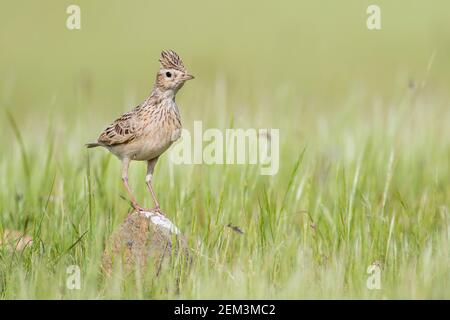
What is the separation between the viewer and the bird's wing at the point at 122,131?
24.2ft

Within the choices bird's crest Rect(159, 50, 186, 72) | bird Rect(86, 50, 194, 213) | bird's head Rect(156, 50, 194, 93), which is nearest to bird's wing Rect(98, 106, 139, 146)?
bird Rect(86, 50, 194, 213)

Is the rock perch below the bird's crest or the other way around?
below

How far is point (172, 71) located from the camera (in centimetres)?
716

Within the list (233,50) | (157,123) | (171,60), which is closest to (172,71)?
(171,60)

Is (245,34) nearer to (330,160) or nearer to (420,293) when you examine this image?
(330,160)

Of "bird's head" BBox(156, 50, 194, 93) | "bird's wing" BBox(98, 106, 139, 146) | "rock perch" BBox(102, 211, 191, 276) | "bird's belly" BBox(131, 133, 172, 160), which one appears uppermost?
"bird's head" BBox(156, 50, 194, 93)

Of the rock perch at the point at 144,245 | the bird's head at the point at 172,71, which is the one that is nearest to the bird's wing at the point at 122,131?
the bird's head at the point at 172,71

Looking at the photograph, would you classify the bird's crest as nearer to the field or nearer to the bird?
the bird

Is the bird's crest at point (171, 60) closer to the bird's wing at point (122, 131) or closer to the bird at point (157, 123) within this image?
the bird at point (157, 123)

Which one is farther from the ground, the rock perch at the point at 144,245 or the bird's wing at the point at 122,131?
the bird's wing at the point at 122,131

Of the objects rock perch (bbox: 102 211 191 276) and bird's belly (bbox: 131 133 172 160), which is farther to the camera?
bird's belly (bbox: 131 133 172 160)

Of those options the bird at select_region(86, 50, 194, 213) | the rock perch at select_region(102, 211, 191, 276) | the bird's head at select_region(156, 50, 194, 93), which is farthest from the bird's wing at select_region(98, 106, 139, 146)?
the rock perch at select_region(102, 211, 191, 276)

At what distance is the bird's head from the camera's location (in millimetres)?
7137

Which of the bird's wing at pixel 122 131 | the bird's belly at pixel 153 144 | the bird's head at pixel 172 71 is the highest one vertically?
the bird's head at pixel 172 71
